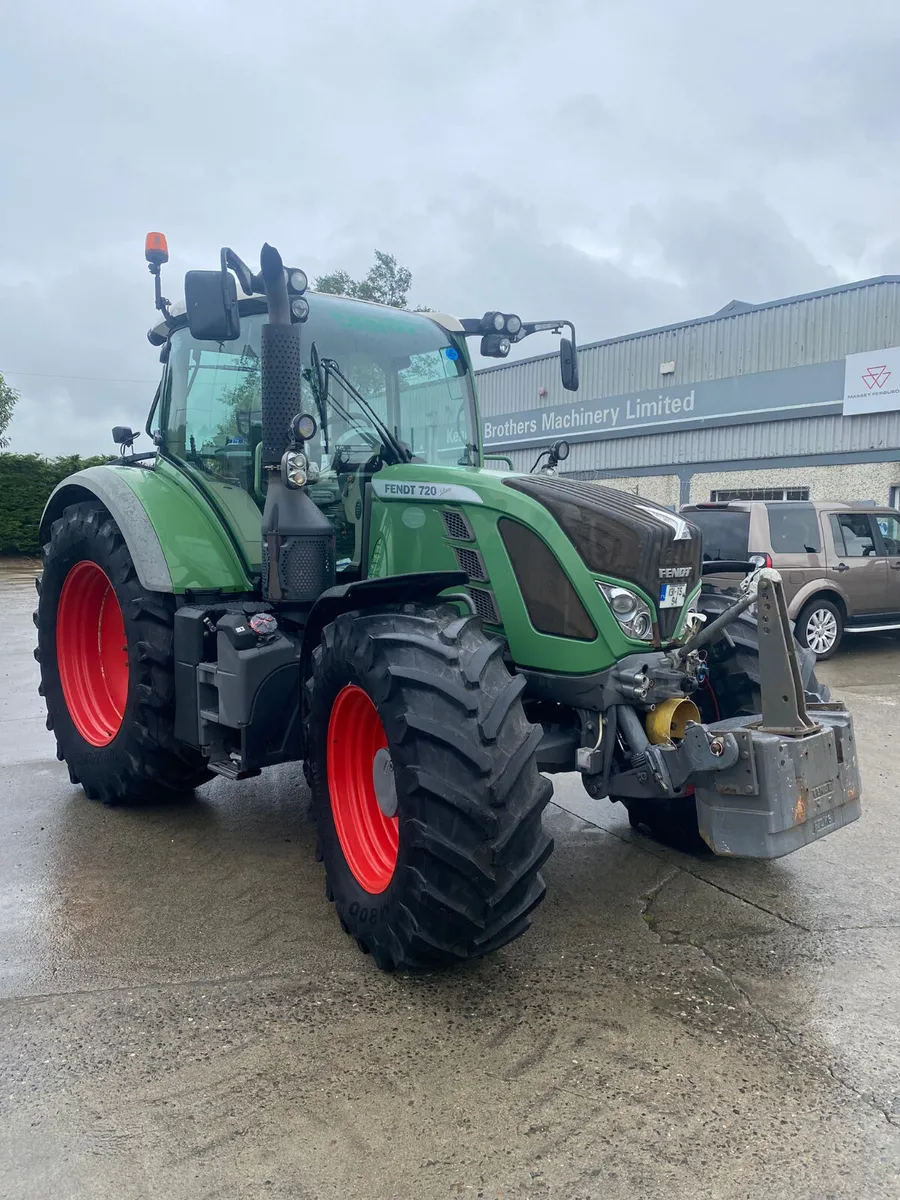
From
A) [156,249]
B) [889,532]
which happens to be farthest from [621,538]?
[889,532]

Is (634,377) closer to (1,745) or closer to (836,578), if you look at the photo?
(836,578)

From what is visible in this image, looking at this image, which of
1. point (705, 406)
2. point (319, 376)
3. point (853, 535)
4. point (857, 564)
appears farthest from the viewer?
point (705, 406)

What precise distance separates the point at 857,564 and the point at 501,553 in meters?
8.63

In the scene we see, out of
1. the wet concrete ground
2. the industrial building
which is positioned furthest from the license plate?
the industrial building

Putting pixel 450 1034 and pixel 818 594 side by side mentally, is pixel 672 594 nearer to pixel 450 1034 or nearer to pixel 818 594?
pixel 450 1034

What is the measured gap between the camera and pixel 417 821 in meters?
2.97

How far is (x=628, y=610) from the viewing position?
11.3 ft

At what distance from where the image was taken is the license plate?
3531 mm

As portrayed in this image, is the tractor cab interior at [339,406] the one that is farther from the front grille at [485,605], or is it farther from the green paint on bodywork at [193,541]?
the front grille at [485,605]

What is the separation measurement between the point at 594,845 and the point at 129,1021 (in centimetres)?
236

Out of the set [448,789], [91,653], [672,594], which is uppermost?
[672,594]

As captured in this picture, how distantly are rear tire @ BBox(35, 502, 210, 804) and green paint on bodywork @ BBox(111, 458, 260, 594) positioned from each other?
0.26 meters

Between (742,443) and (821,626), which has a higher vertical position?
(742,443)

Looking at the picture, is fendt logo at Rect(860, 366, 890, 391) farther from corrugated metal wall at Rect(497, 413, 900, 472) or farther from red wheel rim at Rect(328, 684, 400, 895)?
red wheel rim at Rect(328, 684, 400, 895)
